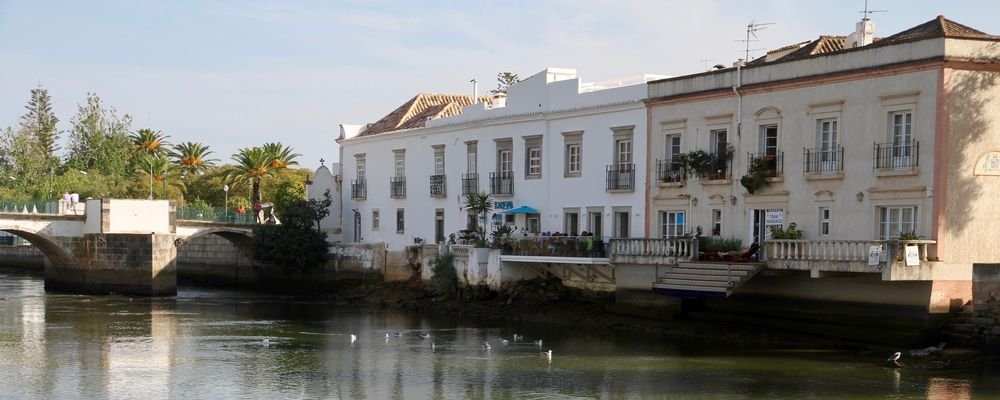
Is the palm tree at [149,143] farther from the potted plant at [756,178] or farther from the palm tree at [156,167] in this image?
the potted plant at [756,178]

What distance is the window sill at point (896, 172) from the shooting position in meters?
30.9

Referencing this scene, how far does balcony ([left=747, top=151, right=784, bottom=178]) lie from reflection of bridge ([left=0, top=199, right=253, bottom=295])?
26337 millimetres

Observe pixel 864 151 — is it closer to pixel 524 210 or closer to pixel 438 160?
pixel 524 210

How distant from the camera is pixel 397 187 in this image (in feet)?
172

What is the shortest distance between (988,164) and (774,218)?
19.0ft

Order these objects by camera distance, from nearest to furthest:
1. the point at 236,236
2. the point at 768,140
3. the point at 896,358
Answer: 1. the point at 896,358
2. the point at 768,140
3. the point at 236,236

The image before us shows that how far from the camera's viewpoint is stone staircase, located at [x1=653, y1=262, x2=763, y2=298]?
32625 mm

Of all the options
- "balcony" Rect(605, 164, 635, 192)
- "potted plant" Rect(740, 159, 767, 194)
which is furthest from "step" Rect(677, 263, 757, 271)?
"balcony" Rect(605, 164, 635, 192)

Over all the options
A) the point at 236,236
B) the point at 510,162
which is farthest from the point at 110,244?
the point at 510,162

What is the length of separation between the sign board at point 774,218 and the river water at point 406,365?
12.4 ft

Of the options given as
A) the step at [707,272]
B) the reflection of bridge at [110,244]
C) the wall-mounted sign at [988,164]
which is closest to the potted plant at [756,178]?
the step at [707,272]

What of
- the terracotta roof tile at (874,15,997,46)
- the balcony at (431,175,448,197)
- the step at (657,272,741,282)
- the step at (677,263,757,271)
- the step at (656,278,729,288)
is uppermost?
the terracotta roof tile at (874,15,997,46)

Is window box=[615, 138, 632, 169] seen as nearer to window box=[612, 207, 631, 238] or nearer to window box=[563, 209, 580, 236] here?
window box=[612, 207, 631, 238]

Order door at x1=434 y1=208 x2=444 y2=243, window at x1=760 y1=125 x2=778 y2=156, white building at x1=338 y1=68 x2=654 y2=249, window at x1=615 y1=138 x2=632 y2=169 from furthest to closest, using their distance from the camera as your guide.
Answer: door at x1=434 y1=208 x2=444 y2=243 → white building at x1=338 y1=68 x2=654 y2=249 → window at x1=615 y1=138 x2=632 y2=169 → window at x1=760 y1=125 x2=778 y2=156
